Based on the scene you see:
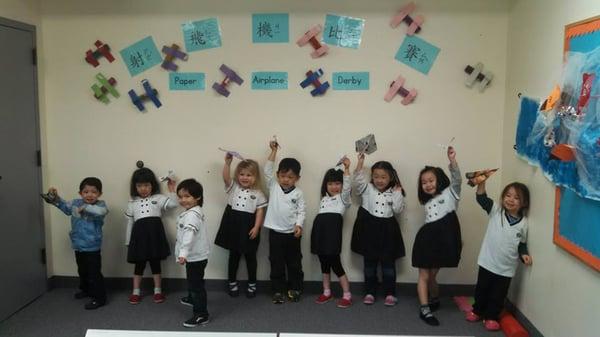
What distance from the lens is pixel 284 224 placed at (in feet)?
11.3

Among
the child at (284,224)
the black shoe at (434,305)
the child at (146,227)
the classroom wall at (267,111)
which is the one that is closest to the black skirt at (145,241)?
the child at (146,227)

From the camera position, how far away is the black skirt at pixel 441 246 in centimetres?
326

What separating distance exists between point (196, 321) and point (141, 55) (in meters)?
1.87

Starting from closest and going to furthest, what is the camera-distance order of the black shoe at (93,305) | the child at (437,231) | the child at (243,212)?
the child at (437,231) → the black shoe at (93,305) → the child at (243,212)

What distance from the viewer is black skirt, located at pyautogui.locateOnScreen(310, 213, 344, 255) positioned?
3.41m

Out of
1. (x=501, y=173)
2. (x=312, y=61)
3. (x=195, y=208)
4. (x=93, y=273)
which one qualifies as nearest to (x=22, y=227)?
(x=93, y=273)

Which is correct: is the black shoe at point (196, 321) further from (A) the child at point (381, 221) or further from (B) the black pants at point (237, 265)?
(A) the child at point (381, 221)

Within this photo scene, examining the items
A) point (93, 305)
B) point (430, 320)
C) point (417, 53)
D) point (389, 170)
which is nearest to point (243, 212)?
point (389, 170)

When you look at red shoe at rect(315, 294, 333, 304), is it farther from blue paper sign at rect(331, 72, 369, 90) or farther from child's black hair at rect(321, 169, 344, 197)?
blue paper sign at rect(331, 72, 369, 90)

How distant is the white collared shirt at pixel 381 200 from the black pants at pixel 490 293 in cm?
→ 67

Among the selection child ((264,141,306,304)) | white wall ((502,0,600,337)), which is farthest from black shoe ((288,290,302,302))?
white wall ((502,0,600,337))

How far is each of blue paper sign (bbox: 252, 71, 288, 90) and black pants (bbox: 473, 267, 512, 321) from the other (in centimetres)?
180

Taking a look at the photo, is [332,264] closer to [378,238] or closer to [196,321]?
[378,238]

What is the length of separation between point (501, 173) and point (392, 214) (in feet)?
2.66
